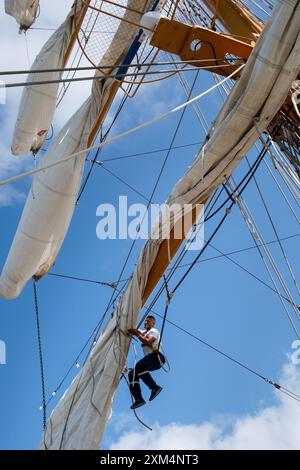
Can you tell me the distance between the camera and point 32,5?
10.7 m

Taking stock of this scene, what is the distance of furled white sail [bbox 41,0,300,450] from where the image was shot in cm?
501

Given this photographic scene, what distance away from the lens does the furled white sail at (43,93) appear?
9102 mm

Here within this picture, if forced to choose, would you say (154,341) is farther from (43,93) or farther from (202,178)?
(43,93)

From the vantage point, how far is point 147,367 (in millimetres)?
5996

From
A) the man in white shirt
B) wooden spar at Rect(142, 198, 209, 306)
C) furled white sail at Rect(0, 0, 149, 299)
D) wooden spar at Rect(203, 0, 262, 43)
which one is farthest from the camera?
wooden spar at Rect(203, 0, 262, 43)

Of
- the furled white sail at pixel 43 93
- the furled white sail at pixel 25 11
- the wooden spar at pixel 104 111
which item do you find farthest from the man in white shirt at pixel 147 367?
the furled white sail at pixel 25 11

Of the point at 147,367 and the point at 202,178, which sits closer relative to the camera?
the point at 202,178

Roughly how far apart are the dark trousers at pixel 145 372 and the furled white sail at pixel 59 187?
2.48 meters

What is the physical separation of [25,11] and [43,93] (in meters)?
2.36

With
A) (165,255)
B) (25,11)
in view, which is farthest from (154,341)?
(25,11)

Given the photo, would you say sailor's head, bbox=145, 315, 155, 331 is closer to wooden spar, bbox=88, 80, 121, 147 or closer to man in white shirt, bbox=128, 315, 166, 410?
man in white shirt, bbox=128, 315, 166, 410

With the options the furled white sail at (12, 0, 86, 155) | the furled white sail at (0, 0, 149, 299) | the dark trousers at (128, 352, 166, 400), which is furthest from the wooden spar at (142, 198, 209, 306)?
the furled white sail at (12, 0, 86, 155)
